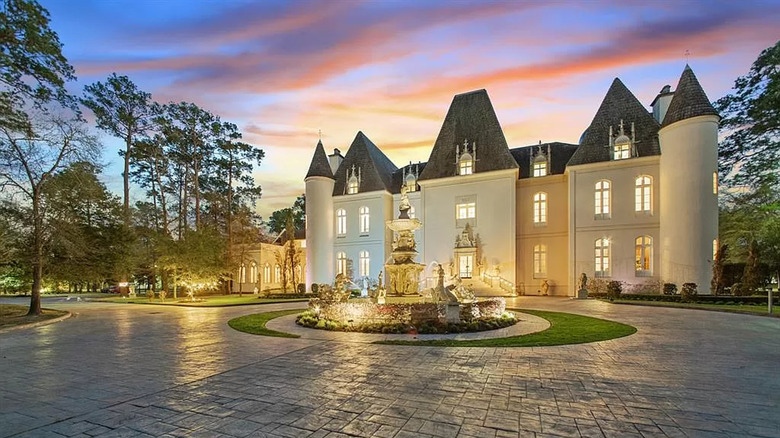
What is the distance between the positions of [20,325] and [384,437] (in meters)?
15.9

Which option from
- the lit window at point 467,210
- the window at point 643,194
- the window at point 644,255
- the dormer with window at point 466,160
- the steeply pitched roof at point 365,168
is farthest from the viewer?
the steeply pitched roof at point 365,168

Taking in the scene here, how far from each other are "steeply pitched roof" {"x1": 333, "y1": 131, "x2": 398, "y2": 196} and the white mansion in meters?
0.14

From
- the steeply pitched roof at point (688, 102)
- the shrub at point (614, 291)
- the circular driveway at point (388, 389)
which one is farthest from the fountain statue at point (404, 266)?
the steeply pitched roof at point (688, 102)

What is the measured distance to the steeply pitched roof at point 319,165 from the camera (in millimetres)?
32188

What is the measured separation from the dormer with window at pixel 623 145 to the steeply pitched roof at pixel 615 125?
0.30 meters

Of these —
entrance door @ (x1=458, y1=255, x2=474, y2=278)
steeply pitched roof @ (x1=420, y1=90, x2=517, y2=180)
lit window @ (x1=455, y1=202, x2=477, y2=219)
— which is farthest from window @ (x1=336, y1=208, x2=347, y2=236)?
entrance door @ (x1=458, y1=255, x2=474, y2=278)

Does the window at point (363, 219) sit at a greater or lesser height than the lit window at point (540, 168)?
lesser

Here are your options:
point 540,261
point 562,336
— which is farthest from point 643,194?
point 562,336

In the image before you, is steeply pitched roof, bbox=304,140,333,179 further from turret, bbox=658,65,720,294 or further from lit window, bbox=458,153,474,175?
turret, bbox=658,65,720,294

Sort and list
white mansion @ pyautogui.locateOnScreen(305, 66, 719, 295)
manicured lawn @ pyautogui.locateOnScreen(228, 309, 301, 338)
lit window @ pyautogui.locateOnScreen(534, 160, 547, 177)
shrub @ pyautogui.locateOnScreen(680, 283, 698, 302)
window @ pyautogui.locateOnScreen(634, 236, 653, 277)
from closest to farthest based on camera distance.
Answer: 1. manicured lawn @ pyautogui.locateOnScreen(228, 309, 301, 338)
2. shrub @ pyautogui.locateOnScreen(680, 283, 698, 302)
3. white mansion @ pyautogui.locateOnScreen(305, 66, 719, 295)
4. window @ pyautogui.locateOnScreen(634, 236, 653, 277)
5. lit window @ pyautogui.locateOnScreen(534, 160, 547, 177)

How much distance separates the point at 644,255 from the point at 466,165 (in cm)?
1333

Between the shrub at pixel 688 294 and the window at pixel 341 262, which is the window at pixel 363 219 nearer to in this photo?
the window at pixel 341 262

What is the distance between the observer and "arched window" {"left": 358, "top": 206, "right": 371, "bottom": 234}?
1239 inches

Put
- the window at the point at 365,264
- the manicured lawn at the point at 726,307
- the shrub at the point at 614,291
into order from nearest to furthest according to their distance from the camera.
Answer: the manicured lawn at the point at 726,307 → the shrub at the point at 614,291 → the window at the point at 365,264
